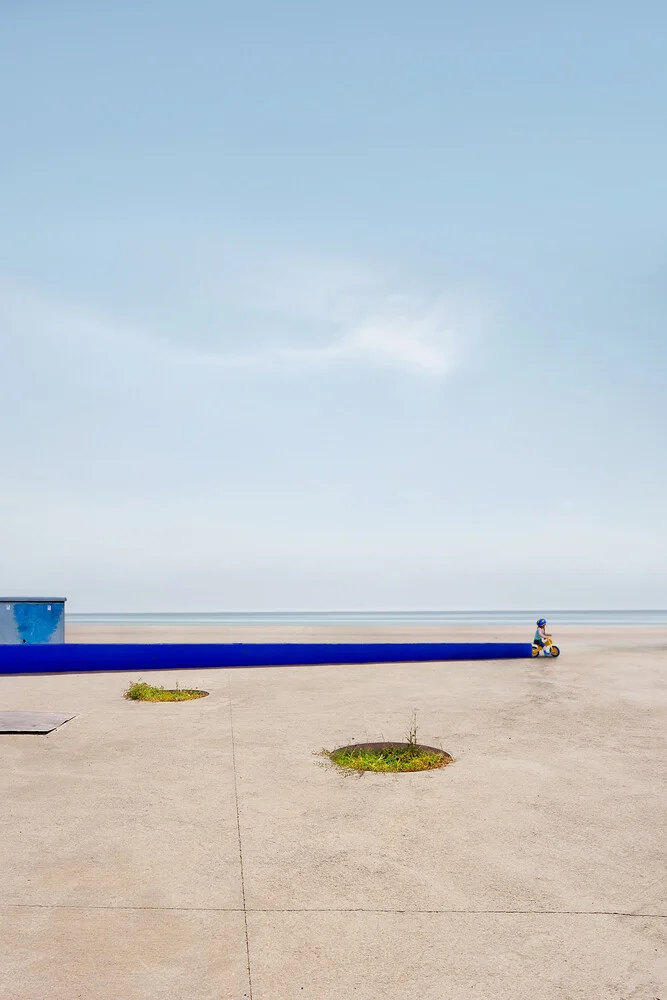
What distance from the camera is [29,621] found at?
19062mm

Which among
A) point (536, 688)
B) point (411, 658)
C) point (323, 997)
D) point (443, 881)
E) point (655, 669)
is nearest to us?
point (323, 997)

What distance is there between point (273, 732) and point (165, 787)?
8.87ft

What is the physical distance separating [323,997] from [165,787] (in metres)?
4.03

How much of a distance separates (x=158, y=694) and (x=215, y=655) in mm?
5047

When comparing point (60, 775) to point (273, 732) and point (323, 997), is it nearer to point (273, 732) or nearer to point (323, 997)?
point (273, 732)

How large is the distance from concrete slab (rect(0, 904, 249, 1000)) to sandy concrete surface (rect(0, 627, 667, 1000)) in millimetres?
14

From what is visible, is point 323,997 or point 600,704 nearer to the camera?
point 323,997

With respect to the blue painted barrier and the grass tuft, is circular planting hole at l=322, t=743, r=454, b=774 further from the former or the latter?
the blue painted barrier

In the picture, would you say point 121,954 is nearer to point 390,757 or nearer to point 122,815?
point 122,815

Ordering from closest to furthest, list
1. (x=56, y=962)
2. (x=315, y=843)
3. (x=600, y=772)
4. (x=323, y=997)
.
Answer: (x=323, y=997)
(x=56, y=962)
(x=315, y=843)
(x=600, y=772)

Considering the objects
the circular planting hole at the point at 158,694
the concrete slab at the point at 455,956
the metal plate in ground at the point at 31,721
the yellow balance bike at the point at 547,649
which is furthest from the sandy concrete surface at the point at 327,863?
the yellow balance bike at the point at 547,649

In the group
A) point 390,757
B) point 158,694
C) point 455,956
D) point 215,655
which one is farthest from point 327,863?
point 215,655

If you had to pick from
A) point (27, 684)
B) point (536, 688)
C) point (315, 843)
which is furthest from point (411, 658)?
point (315, 843)

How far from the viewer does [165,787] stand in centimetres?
734
